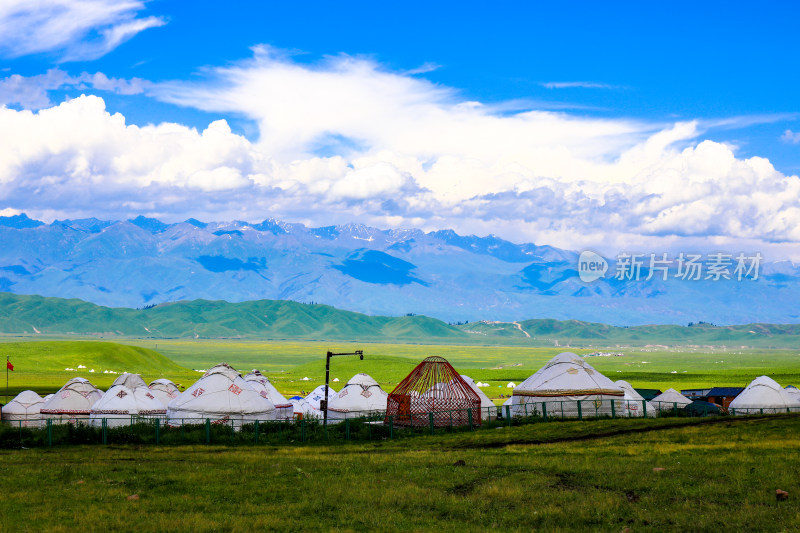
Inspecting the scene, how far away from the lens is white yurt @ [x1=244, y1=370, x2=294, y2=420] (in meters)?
55.0

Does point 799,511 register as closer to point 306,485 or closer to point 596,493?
point 596,493

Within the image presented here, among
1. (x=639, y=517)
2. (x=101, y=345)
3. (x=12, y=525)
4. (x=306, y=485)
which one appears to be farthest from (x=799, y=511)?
(x=101, y=345)

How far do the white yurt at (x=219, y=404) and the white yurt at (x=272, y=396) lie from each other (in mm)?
2938

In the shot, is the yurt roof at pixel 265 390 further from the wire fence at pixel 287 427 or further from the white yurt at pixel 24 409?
the white yurt at pixel 24 409

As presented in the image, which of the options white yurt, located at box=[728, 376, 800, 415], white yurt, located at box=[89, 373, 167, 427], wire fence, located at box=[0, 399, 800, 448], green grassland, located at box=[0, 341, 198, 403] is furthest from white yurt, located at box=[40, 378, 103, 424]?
green grassland, located at box=[0, 341, 198, 403]

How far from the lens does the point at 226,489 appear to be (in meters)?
25.1

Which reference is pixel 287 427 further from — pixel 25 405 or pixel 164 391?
pixel 25 405

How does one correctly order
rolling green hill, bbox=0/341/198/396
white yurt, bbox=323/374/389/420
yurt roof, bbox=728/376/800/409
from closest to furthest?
yurt roof, bbox=728/376/800/409 → white yurt, bbox=323/374/389/420 → rolling green hill, bbox=0/341/198/396

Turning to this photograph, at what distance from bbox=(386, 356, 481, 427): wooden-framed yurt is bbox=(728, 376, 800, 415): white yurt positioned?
21529mm

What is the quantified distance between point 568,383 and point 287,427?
774 inches

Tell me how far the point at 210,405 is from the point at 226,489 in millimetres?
23728

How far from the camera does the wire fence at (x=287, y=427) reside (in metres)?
40.8

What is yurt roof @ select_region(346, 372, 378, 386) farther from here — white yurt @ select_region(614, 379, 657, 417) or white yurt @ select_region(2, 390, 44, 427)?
white yurt @ select_region(2, 390, 44, 427)

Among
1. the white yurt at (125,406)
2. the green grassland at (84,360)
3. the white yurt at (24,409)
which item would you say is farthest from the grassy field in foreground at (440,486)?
the green grassland at (84,360)
